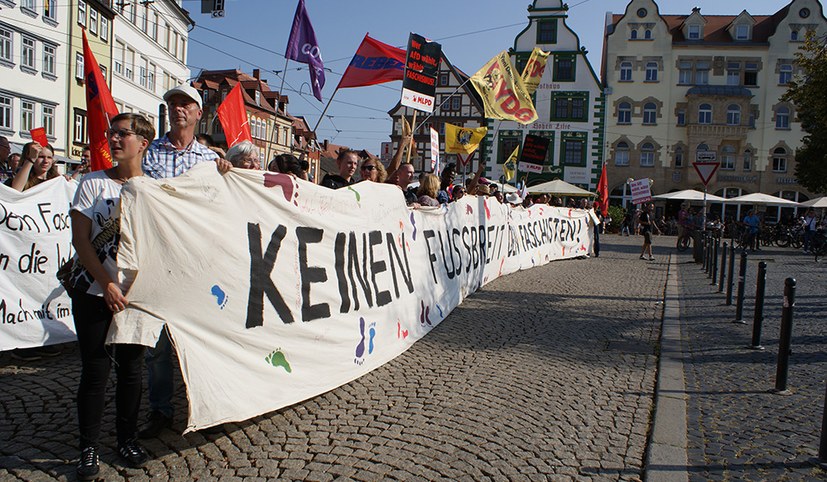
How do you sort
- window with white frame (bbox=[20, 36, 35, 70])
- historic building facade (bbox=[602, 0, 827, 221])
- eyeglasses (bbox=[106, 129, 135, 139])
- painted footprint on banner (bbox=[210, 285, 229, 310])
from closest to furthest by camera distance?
eyeglasses (bbox=[106, 129, 135, 139])
painted footprint on banner (bbox=[210, 285, 229, 310])
window with white frame (bbox=[20, 36, 35, 70])
historic building facade (bbox=[602, 0, 827, 221])

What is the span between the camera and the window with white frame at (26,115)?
3041cm

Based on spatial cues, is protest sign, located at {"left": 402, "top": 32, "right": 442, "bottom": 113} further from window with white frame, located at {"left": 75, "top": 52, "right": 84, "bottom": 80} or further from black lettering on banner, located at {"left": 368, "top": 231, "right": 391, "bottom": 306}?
window with white frame, located at {"left": 75, "top": 52, "right": 84, "bottom": 80}

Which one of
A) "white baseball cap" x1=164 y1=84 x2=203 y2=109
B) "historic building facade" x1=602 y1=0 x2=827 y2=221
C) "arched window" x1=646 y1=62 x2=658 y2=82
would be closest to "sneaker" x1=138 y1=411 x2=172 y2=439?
"white baseball cap" x1=164 y1=84 x2=203 y2=109

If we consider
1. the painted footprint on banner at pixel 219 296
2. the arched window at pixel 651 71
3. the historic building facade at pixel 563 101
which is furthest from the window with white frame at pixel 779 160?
the painted footprint on banner at pixel 219 296

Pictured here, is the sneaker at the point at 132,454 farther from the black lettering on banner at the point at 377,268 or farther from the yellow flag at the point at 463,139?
the yellow flag at the point at 463,139

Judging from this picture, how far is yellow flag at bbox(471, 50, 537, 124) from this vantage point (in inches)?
506

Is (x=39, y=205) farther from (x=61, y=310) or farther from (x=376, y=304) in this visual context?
(x=376, y=304)

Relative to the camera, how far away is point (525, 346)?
6777 millimetres

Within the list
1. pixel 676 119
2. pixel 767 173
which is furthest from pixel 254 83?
pixel 767 173

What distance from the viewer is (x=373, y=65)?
1119cm

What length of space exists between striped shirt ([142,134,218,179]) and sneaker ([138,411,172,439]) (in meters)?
1.43

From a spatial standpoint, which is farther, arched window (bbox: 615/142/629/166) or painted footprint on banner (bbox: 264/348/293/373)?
arched window (bbox: 615/142/629/166)

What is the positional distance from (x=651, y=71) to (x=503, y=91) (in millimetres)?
38490

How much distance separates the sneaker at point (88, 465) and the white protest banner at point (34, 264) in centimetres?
256
